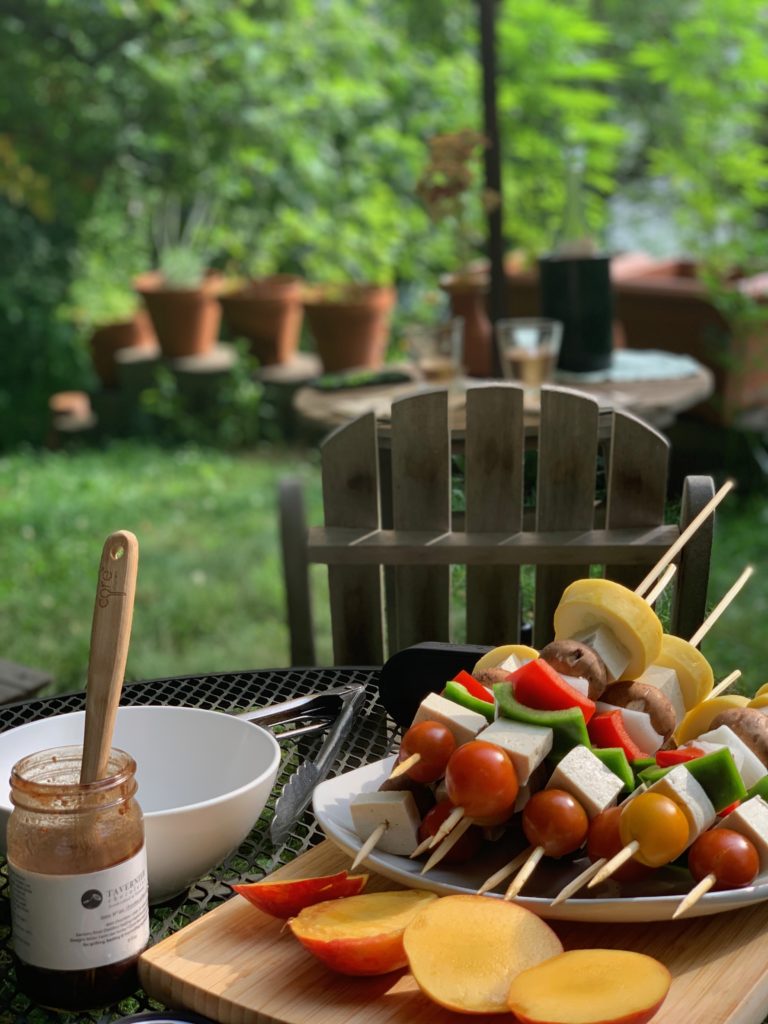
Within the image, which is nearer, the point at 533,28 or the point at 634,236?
the point at 533,28

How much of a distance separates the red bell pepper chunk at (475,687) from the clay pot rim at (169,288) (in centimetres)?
588

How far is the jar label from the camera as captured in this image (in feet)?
2.93

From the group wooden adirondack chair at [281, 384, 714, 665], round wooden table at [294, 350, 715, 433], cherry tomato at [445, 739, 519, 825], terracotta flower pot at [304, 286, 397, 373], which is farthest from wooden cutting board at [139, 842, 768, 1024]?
terracotta flower pot at [304, 286, 397, 373]

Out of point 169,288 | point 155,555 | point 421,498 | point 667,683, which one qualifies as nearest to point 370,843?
point 667,683

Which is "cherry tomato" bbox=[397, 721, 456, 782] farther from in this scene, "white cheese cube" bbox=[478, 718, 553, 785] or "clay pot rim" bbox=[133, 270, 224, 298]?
"clay pot rim" bbox=[133, 270, 224, 298]

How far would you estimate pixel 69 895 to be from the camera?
2.93 feet

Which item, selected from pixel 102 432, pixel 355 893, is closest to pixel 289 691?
pixel 355 893

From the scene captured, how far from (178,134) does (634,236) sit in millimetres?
4553

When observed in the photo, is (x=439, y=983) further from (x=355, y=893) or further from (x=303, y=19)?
(x=303, y=19)

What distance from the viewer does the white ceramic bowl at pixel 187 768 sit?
3.40 feet

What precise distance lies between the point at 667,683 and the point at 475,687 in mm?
197

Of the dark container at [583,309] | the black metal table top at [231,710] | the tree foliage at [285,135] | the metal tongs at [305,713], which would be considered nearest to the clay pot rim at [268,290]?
the tree foliage at [285,135]

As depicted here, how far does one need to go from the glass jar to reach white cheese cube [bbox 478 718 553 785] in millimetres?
300

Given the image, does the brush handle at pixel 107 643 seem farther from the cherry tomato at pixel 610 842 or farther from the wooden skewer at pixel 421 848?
the cherry tomato at pixel 610 842
